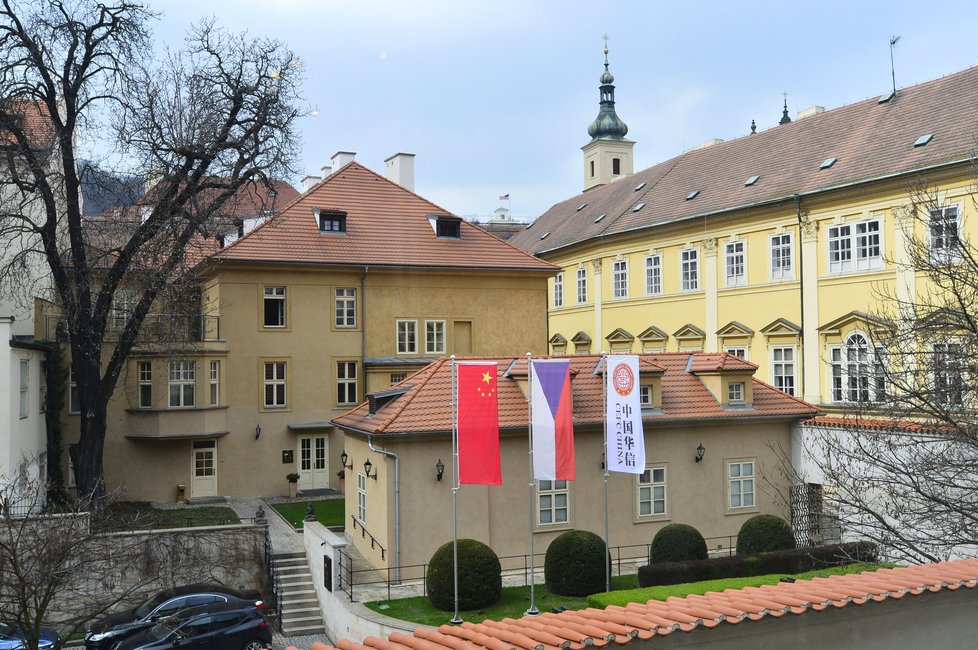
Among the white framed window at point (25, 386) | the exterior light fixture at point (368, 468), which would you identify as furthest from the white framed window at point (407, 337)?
the white framed window at point (25, 386)

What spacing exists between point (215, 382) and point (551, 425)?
16125 mm

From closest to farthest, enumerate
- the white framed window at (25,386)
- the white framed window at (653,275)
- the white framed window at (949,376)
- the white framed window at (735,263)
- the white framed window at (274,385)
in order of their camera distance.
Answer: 1. the white framed window at (949,376)
2. the white framed window at (25,386)
3. the white framed window at (274,385)
4. the white framed window at (735,263)
5. the white framed window at (653,275)

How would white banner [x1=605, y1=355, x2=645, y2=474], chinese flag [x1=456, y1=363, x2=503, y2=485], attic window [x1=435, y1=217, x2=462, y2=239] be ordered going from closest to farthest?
chinese flag [x1=456, y1=363, x2=503, y2=485] → white banner [x1=605, y1=355, x2=645, y2=474] → attic window [x1=435, y1=217, x2=462, y2=239]

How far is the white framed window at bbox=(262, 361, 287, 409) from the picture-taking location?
32.5 m

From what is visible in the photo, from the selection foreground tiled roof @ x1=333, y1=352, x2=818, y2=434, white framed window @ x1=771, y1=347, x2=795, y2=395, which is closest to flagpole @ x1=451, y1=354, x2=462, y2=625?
foreground tiled roof @ x1=333, y1=352, x2=818, y2=434

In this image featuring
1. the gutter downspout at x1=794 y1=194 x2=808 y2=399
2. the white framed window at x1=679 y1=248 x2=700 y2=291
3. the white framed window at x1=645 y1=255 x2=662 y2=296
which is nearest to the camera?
the gutter downspout at x1=794 y1=194 x2=808 y2=399

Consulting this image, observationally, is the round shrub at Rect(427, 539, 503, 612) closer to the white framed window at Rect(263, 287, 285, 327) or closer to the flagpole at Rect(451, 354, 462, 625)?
the flagpole at Rect(451, 354, 462, 625)

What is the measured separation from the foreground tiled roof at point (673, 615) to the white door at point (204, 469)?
24.7m

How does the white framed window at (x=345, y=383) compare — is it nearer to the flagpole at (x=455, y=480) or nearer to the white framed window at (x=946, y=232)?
the flagpole at (x=455, y=480)

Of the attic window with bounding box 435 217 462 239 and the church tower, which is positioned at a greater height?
the church tower

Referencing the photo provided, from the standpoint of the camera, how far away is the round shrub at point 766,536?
21281 millimetres

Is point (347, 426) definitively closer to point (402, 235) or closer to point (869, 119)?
point (402, 235)

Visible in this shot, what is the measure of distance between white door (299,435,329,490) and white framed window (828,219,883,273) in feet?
65.4

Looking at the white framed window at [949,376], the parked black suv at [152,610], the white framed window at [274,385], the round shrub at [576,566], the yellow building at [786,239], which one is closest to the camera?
the white framed window at [949,376]
